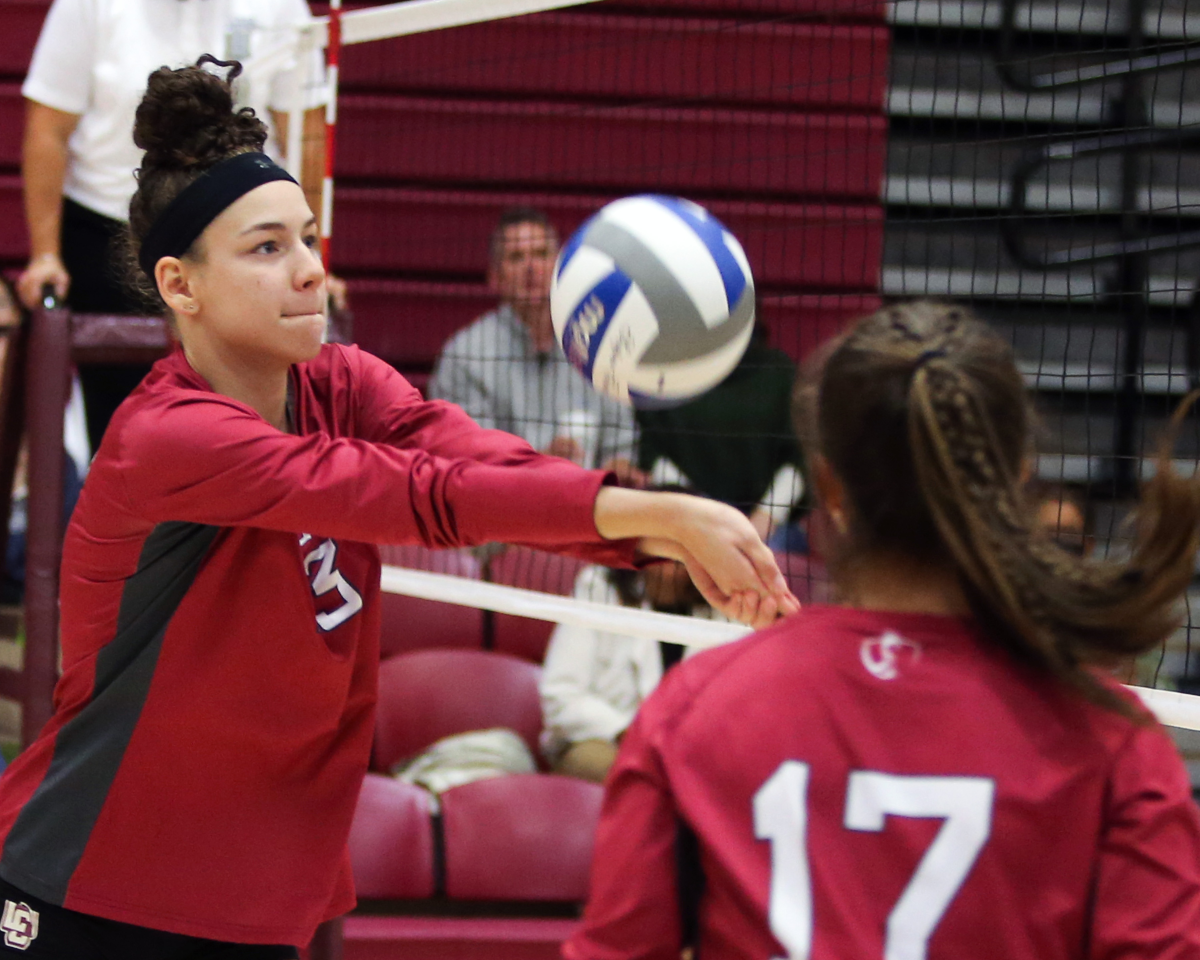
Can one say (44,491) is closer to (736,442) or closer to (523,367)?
(523,367)

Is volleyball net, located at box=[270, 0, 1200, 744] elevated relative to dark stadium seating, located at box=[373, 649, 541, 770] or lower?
elevated

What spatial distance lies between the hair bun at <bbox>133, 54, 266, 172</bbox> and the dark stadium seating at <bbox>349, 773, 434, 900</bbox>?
2.07 m

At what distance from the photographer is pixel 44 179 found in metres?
3.82

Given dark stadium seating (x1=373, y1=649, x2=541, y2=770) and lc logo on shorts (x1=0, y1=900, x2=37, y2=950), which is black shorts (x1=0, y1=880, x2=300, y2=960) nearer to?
lc logo on shorts (x1=0, y1=900, x2=37, y2=950)

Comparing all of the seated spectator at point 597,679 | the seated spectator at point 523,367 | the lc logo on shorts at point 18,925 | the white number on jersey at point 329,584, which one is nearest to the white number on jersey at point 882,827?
the white number on jersey at point 329,584

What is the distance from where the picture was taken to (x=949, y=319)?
132cm

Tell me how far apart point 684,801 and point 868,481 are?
0.33 meters

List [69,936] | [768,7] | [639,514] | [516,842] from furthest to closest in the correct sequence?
[768,7], [516,842], [69,936], [639,514]

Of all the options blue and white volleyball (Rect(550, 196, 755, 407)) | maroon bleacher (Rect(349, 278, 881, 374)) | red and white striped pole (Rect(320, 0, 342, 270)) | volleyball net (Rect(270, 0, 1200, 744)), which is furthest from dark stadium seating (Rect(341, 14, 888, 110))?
blue and white volleyball (Rect(550, 196, 755, 407))

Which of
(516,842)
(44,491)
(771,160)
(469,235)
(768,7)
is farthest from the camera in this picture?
(469,235)

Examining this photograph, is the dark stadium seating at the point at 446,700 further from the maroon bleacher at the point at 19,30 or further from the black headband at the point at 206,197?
the maroon bleacher at the point at 19,30

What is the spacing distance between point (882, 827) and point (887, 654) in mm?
150

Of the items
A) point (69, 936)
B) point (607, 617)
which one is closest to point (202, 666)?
point (69, 936)

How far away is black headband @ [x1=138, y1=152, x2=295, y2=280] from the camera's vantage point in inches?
77.5
